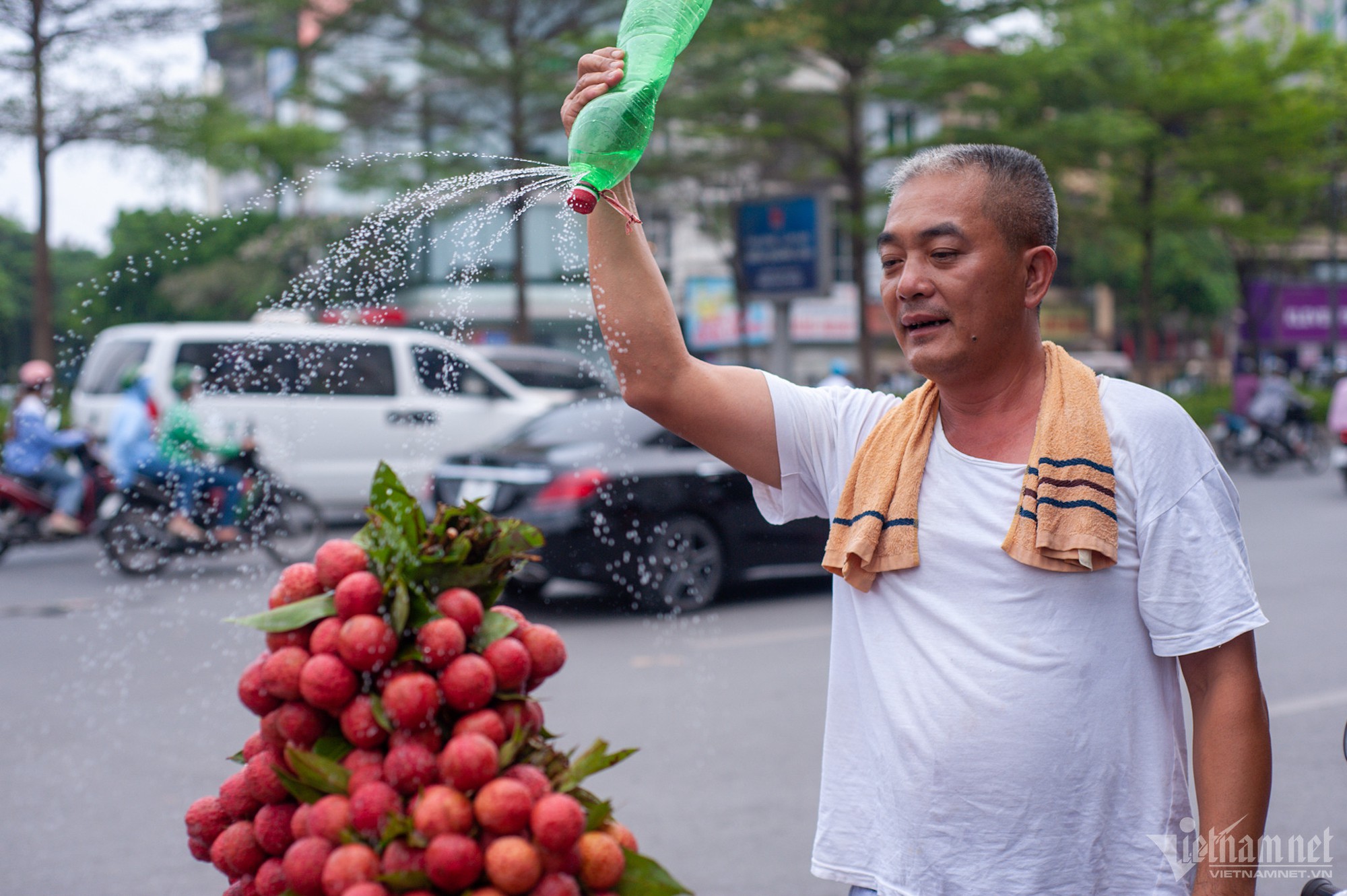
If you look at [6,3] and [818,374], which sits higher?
[6,3]

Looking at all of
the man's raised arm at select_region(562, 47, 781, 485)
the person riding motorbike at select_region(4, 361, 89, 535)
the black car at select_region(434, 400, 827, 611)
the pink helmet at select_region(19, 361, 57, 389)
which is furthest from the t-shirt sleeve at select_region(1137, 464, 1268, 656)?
the pink helmet at select_region(19, 361, 57, 389)

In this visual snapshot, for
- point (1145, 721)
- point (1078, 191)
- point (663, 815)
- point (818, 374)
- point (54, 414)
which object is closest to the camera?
point (1145, 721)

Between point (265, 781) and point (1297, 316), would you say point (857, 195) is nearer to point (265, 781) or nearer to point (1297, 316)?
point (265, 781)

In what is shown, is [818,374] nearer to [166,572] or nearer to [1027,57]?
[1027,57]

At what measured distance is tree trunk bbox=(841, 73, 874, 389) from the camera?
17.0 m

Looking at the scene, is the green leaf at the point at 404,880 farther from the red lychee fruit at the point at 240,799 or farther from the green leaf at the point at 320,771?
the red lychee fruit at the point at 240,799

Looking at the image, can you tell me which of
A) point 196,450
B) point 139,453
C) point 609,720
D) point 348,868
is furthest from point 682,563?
point 348,868

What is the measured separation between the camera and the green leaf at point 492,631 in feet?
5.27

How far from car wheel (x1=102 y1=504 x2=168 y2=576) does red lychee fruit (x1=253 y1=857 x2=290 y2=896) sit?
8757 millimetres

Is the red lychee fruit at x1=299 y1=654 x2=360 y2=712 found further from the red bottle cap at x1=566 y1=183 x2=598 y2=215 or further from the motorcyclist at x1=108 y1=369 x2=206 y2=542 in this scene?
the motorcyclist at x1=108 y1=369 x2=206 y2=542

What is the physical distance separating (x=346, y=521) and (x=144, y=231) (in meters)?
31.5

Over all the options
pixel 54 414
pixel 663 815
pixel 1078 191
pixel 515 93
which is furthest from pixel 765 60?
pixel 663 815

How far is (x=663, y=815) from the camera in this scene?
434 centimetres

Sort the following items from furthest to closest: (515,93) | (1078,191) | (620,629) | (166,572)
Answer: (1078,191)
(515,93)
(166,572)
(620,629)
